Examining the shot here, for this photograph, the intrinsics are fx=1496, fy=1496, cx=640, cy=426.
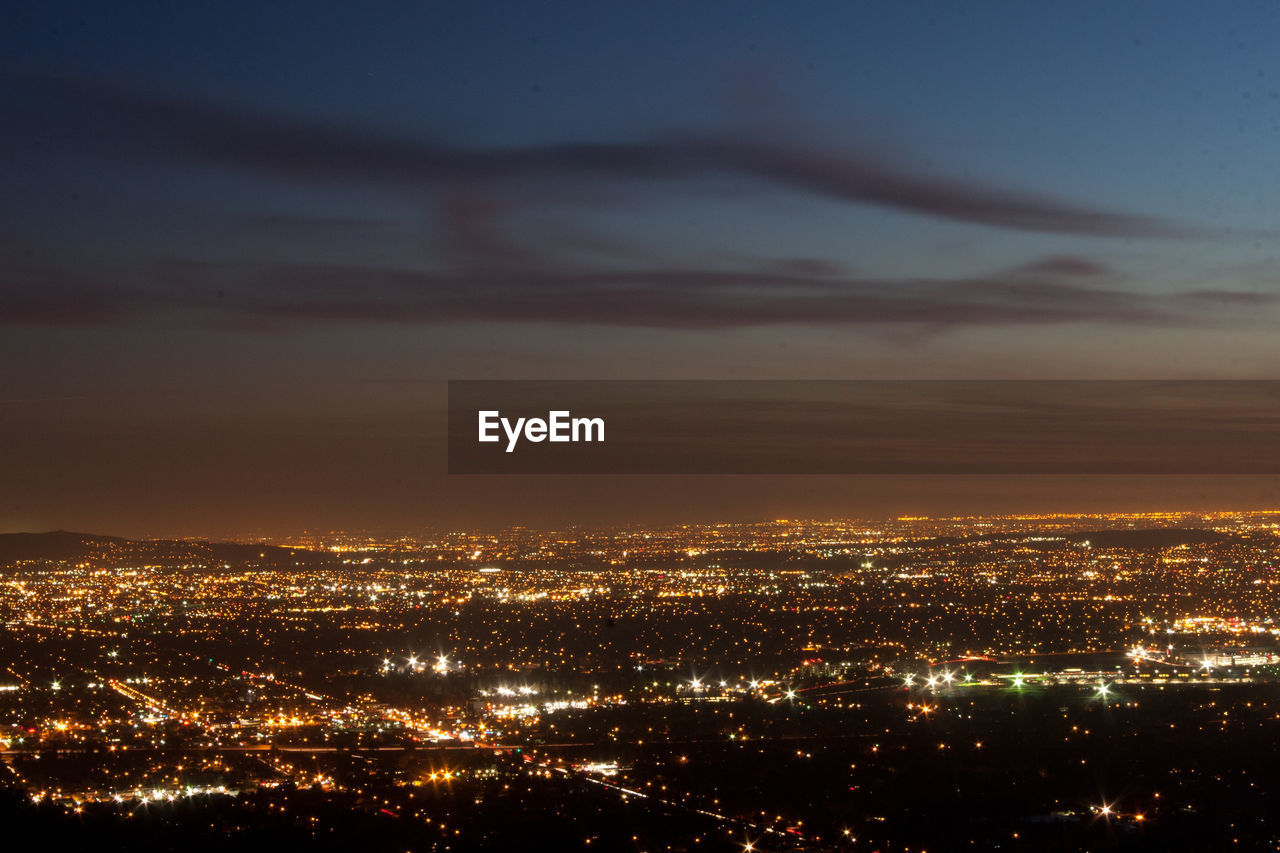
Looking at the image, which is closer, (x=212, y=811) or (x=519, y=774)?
(x=212, y=811)

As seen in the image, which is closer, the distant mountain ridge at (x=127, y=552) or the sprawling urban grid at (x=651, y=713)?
the sprawling urban grid at (x=651, y=713)

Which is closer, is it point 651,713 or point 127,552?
point 651,713

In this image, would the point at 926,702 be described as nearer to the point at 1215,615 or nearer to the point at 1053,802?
the point at 1053,802

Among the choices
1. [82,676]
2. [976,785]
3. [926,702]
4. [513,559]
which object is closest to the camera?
[976,785]

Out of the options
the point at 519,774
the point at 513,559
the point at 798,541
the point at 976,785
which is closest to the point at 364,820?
the point at 519,774
